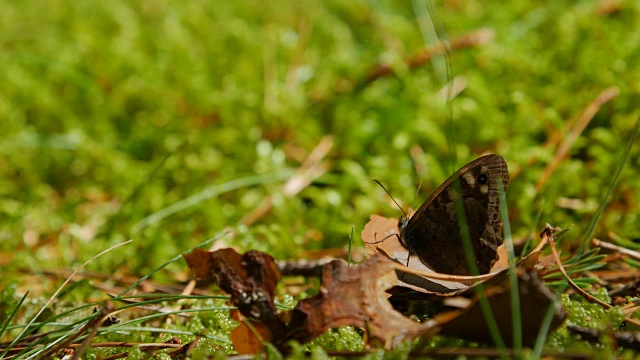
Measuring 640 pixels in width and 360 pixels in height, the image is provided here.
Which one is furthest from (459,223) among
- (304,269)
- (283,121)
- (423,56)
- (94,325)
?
(423,56)

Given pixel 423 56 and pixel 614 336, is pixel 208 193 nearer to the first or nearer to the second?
pixel 423 56

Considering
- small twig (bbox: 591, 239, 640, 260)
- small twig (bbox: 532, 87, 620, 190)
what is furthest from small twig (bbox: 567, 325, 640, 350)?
small twig (bbox: 532, 87, 620, 190)

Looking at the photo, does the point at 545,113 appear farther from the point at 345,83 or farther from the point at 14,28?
the point at 14,28

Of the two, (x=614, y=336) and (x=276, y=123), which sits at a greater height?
(x=614, y=336)

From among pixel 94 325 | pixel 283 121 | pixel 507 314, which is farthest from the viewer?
pixel 283 121

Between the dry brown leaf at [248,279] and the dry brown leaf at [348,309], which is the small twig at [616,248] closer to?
the dry brown leaf at [348,309]

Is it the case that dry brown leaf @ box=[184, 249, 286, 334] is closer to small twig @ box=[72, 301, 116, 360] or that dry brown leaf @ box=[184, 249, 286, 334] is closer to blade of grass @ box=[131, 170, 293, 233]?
small twig @ box=[72, 301, 116, 360]

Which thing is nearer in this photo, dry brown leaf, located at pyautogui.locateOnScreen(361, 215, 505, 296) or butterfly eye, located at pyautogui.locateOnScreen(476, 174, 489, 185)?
dry brown leaf, located at pyautogui.locateOnScreen(361, 215, 505, 296)
